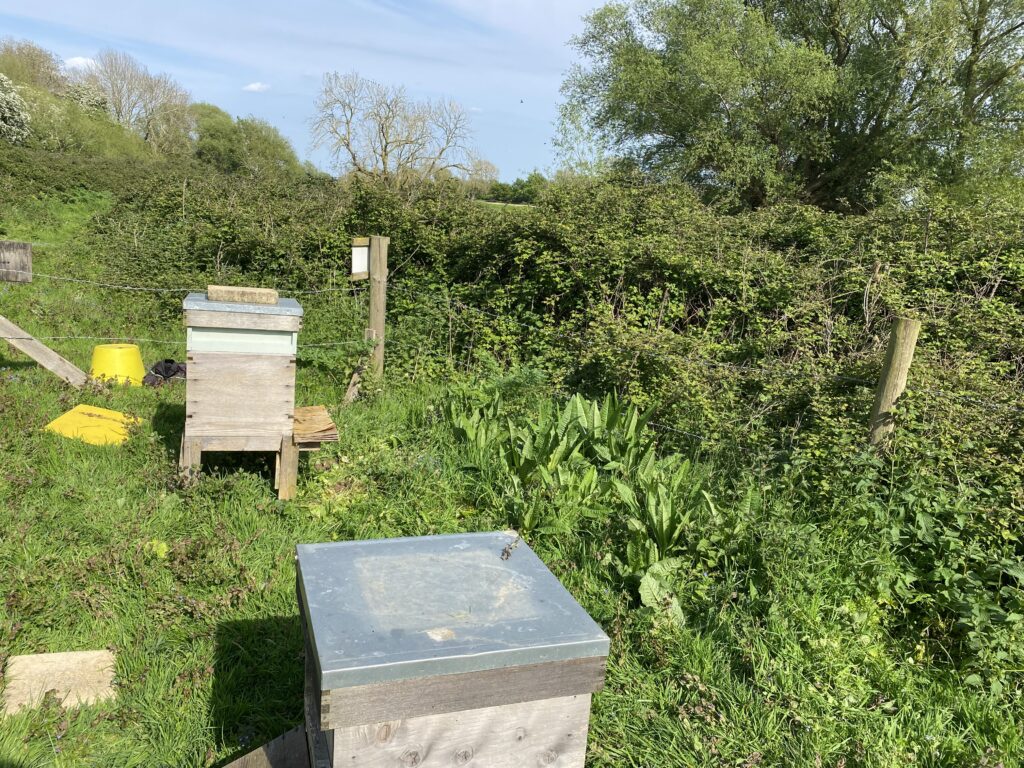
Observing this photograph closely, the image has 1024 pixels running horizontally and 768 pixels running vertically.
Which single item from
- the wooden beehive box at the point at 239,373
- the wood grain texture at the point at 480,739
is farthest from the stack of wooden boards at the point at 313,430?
the wood grain texture at the point at 480,739

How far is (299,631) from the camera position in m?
3.69

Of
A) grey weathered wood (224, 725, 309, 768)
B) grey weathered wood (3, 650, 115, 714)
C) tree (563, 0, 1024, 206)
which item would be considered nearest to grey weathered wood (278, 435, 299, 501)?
grey weathered wood (3, 650, 115, 714)

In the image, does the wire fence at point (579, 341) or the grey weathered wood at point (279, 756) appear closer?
the grey weathered wood at point (279, 756)

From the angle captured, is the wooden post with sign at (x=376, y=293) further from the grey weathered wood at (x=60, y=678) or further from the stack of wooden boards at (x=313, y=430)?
the grey weathered wood at (x=60, y=678)

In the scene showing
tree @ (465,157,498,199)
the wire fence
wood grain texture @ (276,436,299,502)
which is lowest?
wood grain texture @ (276,436,299,502)

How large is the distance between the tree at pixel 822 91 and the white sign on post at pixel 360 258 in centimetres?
978

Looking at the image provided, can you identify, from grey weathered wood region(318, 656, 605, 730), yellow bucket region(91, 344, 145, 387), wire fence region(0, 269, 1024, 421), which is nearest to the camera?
grey weathered wood region(318, 656, 605, 730)

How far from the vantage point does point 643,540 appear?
13.3ft

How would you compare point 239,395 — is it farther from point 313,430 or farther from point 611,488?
point 611,488

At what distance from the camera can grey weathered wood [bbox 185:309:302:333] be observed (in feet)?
15.5

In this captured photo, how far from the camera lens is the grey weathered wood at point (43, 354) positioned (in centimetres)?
686

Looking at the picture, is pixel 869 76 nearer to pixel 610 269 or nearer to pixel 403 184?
pixel 403 184

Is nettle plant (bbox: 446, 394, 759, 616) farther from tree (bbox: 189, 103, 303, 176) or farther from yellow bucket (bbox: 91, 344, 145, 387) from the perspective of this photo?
tree (bbox: 189, 103, 303, 176)

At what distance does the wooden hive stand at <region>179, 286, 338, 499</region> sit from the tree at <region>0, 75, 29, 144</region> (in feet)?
72.2
